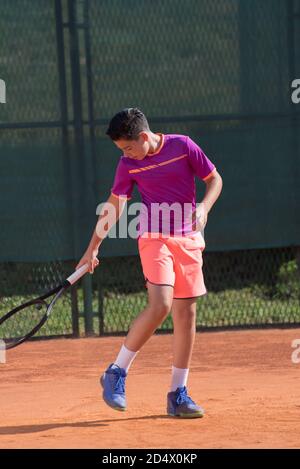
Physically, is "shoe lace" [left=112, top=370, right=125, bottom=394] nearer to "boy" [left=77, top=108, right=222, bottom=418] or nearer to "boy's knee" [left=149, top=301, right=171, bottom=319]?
"boy" [left=77, top=108, right=222, bottom=418]

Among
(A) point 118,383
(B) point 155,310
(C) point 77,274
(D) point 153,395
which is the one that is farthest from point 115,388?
(D) point 153,395

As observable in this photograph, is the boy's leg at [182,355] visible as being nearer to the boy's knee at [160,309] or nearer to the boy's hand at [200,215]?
the boy's knee at [160,309]

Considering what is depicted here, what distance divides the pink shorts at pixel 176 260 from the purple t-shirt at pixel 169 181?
49 mm

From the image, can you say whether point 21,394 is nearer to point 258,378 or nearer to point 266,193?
point 258,378

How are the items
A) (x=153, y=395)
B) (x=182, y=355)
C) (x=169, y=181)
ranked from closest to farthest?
(x=169, y=181), (x=182, y=355), (x=153, y=395)

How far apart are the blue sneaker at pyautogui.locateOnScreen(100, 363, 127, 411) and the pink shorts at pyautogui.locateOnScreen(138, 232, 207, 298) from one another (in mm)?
470

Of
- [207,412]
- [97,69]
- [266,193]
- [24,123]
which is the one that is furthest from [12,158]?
[207,412]

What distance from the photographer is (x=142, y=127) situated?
5.12m

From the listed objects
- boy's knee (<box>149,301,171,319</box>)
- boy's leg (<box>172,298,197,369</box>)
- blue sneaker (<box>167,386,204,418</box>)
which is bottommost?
blue sneaker (<box>167,386,204,418</box>)

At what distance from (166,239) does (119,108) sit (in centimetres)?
303

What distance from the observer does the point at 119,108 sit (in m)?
8.10

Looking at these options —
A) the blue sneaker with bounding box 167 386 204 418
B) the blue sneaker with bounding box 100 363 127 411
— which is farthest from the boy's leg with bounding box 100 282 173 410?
the blue sneaker with bounding box 167 386 204 418

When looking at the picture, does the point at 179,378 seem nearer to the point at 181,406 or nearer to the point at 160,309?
the point at 181,406

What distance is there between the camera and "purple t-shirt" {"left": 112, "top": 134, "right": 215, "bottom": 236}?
522 cm
